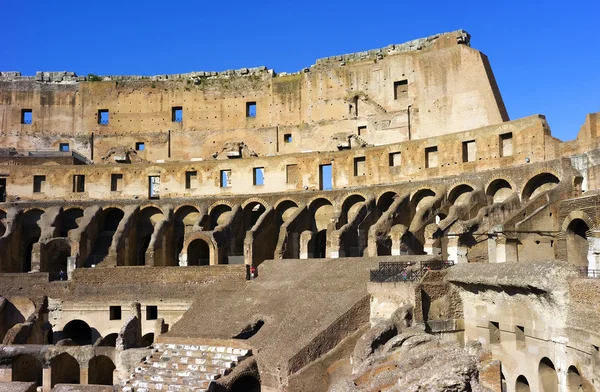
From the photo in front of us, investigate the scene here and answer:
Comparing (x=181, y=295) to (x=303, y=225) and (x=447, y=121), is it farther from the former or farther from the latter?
(x=447, y=121)

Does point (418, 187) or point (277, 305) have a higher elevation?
point (418, 187)

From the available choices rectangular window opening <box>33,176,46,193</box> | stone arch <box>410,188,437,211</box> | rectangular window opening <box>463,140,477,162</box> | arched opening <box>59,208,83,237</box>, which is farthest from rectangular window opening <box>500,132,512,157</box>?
rectangular window opening <box>33,176,46,193</box>

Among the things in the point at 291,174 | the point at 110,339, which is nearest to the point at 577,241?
the point at 291,174

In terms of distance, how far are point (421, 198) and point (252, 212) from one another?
9504 mm

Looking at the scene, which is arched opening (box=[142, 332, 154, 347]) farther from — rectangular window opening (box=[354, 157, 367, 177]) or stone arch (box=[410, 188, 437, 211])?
stone arch (box=[410, 188, 437, 211])

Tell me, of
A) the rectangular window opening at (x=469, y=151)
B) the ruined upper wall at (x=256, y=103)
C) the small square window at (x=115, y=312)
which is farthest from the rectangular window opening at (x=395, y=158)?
the small square window at (x=115, y=312)

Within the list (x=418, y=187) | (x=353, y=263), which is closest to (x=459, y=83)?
(x=418, y=187)

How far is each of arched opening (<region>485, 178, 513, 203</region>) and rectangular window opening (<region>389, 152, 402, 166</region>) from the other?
5.69m

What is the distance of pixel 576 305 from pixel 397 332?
5841mm

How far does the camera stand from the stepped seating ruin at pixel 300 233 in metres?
18.4

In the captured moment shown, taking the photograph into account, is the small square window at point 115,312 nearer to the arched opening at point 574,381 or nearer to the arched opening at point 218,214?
the arched opening at point 218,214

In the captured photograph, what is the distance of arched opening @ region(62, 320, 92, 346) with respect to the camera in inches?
1220

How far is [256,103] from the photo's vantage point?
138 ft

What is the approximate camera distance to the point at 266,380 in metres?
20.1
